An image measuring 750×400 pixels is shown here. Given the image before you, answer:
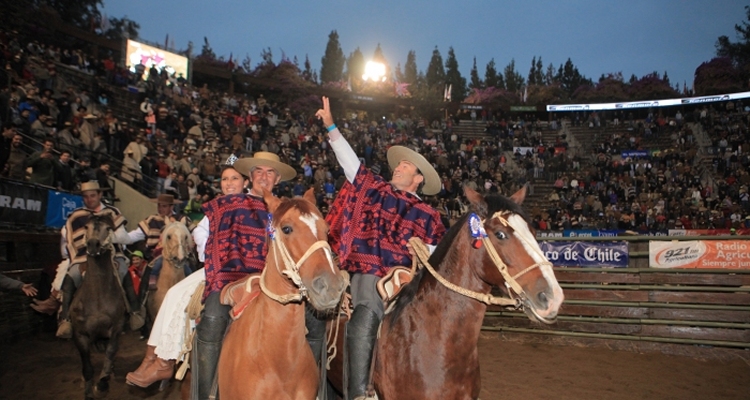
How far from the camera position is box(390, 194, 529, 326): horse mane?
142 inches

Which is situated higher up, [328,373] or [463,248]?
[463,248]

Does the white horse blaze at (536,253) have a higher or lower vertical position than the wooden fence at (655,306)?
higher

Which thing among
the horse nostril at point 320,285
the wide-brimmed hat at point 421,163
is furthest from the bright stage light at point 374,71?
the horse nostril at point 320,285

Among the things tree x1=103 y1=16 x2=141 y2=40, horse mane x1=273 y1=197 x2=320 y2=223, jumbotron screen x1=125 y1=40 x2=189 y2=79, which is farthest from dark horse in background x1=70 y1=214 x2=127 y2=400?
tree x1=103 y1=16 x2=141 y2=40

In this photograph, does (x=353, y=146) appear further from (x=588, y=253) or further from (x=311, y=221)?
(x=311, y=221)

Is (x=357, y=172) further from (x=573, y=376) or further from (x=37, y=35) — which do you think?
(x=37, y=35)

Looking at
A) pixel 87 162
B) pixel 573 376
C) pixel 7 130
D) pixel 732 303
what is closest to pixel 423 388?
pixel 573 376

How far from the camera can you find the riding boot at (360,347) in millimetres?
3918

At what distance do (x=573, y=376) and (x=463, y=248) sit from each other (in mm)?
5160

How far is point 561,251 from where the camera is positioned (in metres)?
11.0

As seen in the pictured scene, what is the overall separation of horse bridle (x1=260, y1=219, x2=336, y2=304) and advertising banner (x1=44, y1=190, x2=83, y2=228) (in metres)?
9.67

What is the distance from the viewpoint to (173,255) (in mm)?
8500

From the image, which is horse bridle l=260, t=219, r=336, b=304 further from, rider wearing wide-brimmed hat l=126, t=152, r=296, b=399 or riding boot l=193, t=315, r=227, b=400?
riding boot l=193, t=315, r=227, b=400

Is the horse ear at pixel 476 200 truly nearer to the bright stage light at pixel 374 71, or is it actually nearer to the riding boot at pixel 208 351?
the riding boot at pixel 208 351
